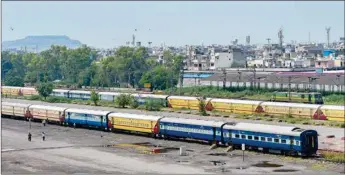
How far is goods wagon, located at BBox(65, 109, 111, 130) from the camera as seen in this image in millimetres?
52562

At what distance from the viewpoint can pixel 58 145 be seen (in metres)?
43.5

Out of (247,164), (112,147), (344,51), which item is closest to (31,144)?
(112,147)

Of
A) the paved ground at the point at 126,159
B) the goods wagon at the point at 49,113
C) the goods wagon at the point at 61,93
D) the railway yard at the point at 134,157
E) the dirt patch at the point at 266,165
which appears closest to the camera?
the paved ground at the point at 126,159

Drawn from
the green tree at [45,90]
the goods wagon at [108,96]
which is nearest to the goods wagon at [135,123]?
the goods wagon at [108,96]

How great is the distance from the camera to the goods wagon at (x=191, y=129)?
4047cm

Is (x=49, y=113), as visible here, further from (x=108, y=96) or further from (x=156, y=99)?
(x=108, y=96)

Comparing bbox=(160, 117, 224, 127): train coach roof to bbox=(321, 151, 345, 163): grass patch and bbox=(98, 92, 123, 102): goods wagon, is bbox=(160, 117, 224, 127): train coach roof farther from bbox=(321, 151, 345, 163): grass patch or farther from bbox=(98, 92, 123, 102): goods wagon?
bbox=(98, 92, 123, 102): goods wagon

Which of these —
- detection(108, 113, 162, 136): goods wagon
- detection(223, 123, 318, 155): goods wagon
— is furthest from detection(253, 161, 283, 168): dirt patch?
detection(108, 113, 162, 136): goods wagon

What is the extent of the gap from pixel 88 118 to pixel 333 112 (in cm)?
2428

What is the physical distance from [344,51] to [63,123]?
14881cm

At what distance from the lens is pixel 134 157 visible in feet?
121

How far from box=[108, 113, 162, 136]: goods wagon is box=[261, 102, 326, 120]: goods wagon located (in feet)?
60.1

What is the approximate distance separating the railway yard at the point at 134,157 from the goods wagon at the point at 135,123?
0.79 meters

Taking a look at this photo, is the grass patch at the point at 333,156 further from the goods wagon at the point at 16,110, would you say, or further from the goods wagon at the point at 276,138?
the goods wagon at the point at 16,110
